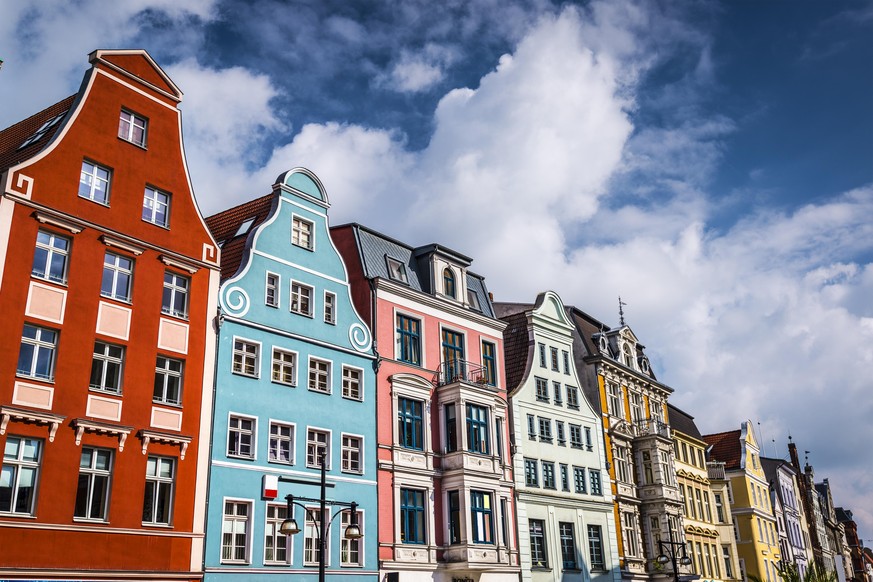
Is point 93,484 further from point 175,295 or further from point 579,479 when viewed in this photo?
point 579,479

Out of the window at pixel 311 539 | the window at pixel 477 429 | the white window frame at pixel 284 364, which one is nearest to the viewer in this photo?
the window at pixel 311 539

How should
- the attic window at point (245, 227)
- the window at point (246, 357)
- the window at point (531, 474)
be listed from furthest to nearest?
the window at point (531, 474) < the attic window at point (245, 227) < the window at point (246, 357)

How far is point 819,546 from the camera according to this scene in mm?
99375

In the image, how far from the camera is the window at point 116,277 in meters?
27.3

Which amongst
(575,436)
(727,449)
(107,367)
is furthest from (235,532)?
(727,449)

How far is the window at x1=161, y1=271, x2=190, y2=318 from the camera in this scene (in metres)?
29.0

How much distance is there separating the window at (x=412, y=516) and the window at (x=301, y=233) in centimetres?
1124

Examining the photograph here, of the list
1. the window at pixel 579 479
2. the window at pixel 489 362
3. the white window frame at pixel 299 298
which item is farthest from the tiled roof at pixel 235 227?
the window at pixel 579 479

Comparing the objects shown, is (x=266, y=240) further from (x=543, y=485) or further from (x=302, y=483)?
(x=543, y=485)

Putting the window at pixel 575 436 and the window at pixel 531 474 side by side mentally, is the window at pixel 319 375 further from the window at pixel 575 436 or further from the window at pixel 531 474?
the window at pixel 575 436

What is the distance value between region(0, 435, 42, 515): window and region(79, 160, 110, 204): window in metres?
7.99

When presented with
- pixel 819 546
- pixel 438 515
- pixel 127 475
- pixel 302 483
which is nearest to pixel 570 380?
pixel 438 515

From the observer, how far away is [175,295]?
96.6ft

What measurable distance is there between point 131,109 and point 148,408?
10.4m
